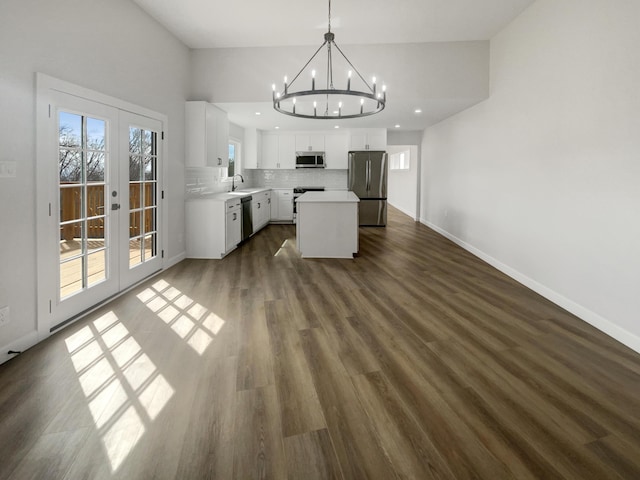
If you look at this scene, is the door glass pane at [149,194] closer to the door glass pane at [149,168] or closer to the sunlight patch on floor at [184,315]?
the door glass pane at [149,168]

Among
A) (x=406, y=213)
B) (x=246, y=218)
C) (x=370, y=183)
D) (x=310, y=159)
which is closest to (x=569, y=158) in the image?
(x=246, y=218)

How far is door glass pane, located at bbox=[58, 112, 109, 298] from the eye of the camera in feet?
9.93

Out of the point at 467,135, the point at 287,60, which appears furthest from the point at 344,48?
the point at 467,135

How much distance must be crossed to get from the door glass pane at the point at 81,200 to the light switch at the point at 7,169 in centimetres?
43

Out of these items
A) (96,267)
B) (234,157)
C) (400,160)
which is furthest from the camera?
(400,160)

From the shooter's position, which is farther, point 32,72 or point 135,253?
point 135,253

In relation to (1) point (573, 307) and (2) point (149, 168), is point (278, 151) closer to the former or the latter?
(2) point (149, 168)

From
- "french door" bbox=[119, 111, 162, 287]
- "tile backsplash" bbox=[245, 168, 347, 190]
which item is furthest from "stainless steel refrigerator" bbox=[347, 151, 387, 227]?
"french door" bbox=[119, 111, 162, 287]

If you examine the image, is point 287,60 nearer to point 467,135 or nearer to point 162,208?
point 162,208

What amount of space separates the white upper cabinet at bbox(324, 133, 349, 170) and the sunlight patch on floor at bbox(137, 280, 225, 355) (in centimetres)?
596

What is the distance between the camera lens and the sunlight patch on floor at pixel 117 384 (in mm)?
1764

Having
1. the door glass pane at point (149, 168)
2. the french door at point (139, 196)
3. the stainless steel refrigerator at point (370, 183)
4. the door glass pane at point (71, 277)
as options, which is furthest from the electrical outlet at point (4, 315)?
the stainless steel refrigerator at point (370, 183)

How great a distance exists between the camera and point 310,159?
9180 millimetres

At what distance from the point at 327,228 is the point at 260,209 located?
296cm
